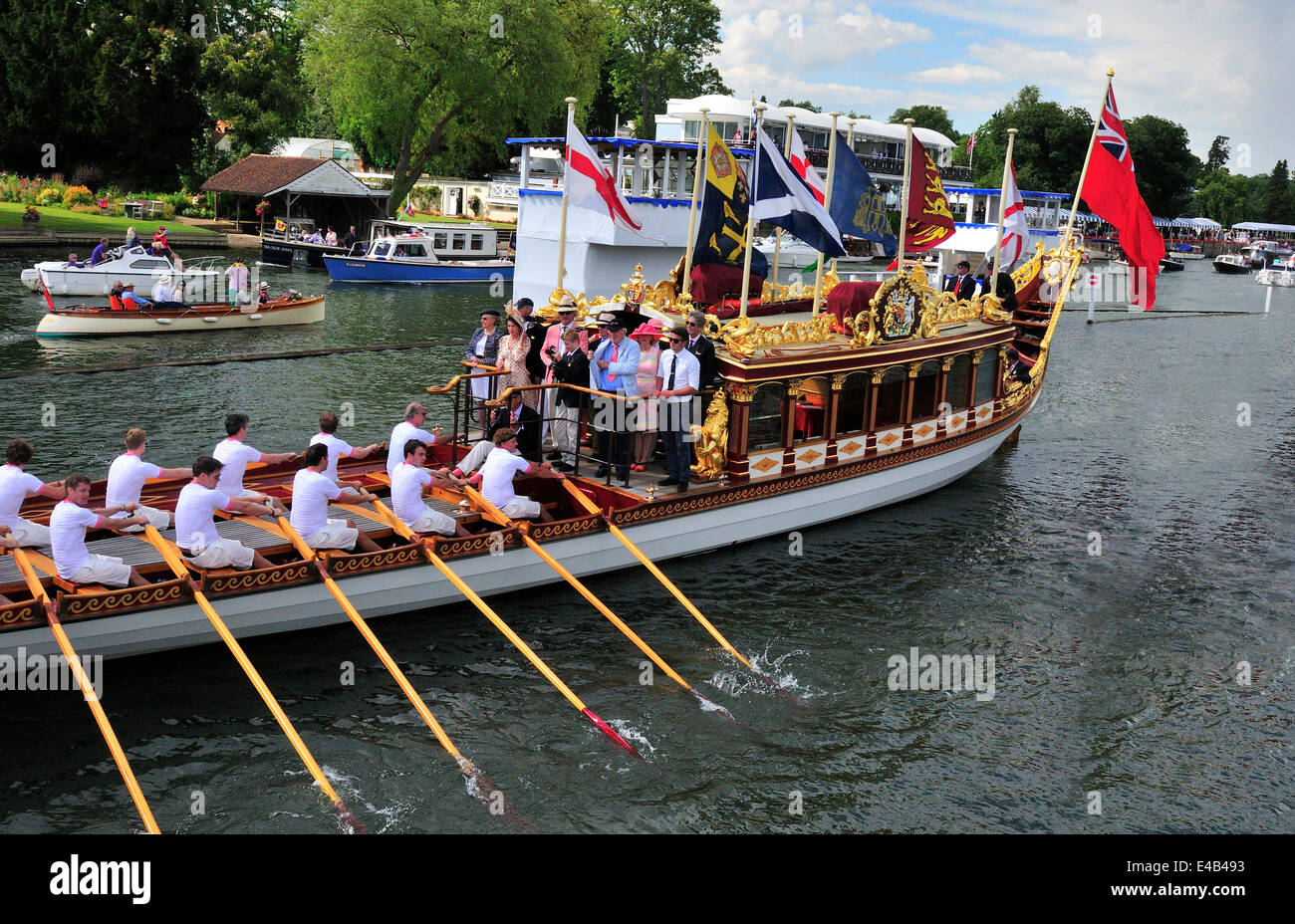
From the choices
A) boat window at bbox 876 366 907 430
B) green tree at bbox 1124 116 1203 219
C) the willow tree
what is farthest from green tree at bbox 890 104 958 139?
boat window at bbox 876 366 907 430

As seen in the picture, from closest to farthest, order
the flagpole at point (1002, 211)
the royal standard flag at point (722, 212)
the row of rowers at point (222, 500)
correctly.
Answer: the row of rowers at point (222, 500)
the royal standard flag at point (722, 212)
the flagpole at point (1002, 211)

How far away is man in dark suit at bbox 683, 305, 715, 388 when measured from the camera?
→ 15320mm

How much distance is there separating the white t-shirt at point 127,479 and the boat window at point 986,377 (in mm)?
15096

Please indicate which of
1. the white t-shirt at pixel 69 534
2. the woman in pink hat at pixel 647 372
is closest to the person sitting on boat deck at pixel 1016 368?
the woman in pink hat at pixel 647 372

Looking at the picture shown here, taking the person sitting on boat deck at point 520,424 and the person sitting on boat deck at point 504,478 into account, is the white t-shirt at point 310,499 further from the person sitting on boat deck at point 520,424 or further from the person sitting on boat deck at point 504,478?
the person sitting on boat deck at point 520,424

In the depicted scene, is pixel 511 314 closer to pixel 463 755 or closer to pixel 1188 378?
pixel 463 755

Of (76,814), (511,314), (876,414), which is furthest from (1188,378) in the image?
(76,814)

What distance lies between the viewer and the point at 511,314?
52.0 feet

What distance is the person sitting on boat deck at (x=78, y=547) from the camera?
10.8 m

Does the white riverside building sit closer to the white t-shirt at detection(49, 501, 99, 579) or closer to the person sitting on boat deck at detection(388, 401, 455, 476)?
the person sitting on boat deck at detection(388, 401, 455, 476)

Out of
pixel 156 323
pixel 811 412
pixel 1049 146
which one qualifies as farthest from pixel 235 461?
pixel 1049 146

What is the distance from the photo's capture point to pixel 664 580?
522 inches

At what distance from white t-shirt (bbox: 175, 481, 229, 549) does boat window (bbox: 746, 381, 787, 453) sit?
773 cm
